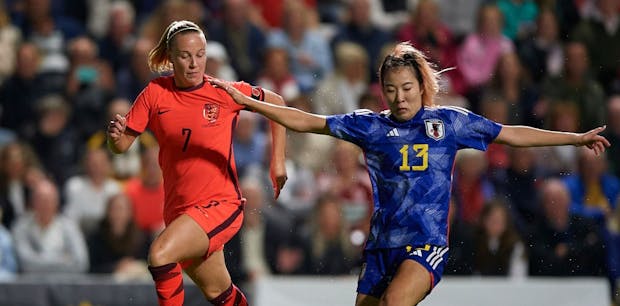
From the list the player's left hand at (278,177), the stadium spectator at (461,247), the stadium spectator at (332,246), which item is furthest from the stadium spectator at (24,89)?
the player's left hand at (278,177)

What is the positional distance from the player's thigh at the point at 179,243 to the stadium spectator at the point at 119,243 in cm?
383

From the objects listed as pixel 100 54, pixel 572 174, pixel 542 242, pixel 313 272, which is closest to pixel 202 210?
pixel 313 272

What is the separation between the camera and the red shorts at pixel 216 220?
8.09 meters

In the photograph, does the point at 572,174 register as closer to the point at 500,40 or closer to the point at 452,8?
the point at 500,40

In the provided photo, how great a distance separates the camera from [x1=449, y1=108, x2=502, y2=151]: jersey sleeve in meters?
7.80

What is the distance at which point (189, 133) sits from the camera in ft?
26.8

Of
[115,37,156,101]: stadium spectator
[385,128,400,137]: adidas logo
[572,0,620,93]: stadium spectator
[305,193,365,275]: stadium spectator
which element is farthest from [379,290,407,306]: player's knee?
[572,0,620,93]: stadium spectator

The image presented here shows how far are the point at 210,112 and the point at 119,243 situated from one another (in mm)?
4005

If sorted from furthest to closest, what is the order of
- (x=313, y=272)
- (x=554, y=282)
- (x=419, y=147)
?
(x=313, y=272)
(x=554, y=282)
(x=419, y=147)

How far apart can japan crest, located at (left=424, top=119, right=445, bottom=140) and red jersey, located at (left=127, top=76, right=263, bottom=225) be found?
1.24 meters

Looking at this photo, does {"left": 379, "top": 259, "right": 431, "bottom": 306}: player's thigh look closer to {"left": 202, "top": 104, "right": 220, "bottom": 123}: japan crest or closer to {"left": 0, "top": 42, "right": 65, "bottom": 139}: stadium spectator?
{"left": 202, "top": 104, "right": 220, "bottom": 123}: japan crest

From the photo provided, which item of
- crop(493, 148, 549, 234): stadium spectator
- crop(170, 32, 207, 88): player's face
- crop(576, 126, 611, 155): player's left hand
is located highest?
crop(170, 32, 207, 88): player's face

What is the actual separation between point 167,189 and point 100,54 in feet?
20.4

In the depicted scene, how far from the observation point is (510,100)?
13125mm
